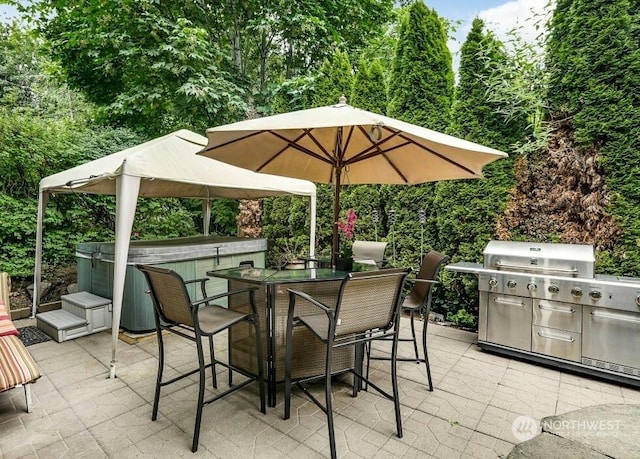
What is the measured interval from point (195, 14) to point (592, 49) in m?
8.09

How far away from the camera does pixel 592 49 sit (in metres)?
3.39

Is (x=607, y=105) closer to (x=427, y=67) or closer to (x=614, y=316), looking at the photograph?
(x=614, y=316)

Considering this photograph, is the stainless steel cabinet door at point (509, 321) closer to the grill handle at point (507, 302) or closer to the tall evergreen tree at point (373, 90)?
the grill handle at point (507, 302)

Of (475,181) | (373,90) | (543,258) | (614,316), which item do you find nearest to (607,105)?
(475,181)

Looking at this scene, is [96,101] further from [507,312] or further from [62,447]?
[507,312]

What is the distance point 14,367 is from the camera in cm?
236

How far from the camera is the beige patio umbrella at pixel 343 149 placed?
2123mm

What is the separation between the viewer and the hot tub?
3.96 m

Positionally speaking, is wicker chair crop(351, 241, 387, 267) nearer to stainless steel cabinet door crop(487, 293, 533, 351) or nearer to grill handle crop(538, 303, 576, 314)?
stainless steel cabinet door crop(487, 293, 533, 351)

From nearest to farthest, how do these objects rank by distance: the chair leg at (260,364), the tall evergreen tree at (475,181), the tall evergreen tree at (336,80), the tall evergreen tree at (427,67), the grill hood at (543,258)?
the chair leg at (260,364)
the grill hood at (543,258)
the tall evergreen tree at (475,181)
the tall evergreen tree at (427,67)
the tall evergreen tree at (336,80)

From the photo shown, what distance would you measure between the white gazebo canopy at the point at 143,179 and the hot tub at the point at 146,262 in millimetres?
657

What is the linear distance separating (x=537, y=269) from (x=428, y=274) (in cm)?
130

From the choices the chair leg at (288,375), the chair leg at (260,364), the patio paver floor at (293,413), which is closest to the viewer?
the patio paver floor at (293,413)

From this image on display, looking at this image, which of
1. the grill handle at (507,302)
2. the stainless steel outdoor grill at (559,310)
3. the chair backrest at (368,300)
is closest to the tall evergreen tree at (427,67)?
the stainless steel outdoor grill at (559,310)
